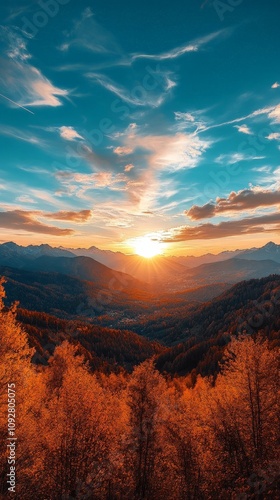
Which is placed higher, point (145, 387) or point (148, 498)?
point (145, 387)

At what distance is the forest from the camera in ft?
88.8

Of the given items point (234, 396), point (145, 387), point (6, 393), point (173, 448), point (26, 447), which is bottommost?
point (173, 448)

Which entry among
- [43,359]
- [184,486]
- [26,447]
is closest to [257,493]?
[184,486]

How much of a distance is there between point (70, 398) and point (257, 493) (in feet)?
75.7

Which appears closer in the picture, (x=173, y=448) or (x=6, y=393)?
(x=6, y=393)

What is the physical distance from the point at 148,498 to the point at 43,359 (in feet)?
523

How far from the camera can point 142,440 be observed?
35.2 m

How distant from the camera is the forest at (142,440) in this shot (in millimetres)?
27078

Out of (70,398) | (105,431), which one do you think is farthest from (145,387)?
(70,398)

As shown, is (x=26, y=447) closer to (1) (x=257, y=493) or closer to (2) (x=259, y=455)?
(1) (x=257, y=493)

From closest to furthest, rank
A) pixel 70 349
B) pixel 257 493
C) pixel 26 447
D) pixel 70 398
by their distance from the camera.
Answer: pixel 26 447, pixel 257 493, pixel 70 398, pixel 70 349

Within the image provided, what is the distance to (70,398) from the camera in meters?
30.5

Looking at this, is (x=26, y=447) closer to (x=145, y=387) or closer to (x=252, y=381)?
(x=145, y=387)

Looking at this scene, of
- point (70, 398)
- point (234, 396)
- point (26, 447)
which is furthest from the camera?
point (234, 396)
